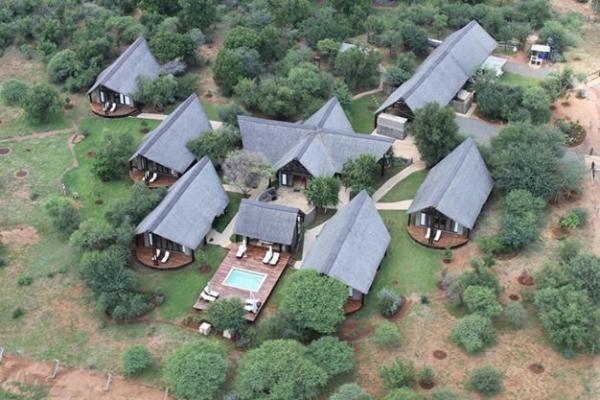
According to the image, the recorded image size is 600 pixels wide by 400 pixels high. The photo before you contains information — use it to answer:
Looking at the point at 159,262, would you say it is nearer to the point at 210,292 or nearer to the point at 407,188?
the point at 210,292

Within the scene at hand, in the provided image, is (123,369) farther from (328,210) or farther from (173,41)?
(173,41)

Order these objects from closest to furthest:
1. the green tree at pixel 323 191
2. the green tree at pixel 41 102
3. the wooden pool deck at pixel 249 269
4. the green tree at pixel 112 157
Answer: the wooden pool deck at pixel 249 269
the green tree at pixel 323 191
the green tree at pixel 112 157
the green tree at pixel 41 102

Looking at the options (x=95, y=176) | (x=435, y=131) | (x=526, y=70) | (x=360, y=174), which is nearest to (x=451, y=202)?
(x=360, y=174)

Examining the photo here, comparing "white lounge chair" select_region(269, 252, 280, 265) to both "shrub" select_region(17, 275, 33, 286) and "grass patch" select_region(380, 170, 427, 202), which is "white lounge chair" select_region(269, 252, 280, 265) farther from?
"shrub" select_region(17, 275, 33, 286)

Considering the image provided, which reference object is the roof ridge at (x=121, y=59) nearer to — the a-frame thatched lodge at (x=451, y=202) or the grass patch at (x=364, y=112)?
the grass patch at (x=364, y=112)

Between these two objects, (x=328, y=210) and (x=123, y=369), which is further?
(x=328, y=210)

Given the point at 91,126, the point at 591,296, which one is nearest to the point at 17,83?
the point at 91,126

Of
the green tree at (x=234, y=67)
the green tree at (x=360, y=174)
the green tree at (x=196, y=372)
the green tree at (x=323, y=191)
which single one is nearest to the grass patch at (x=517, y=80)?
the green tree at (x=360, y=174)
